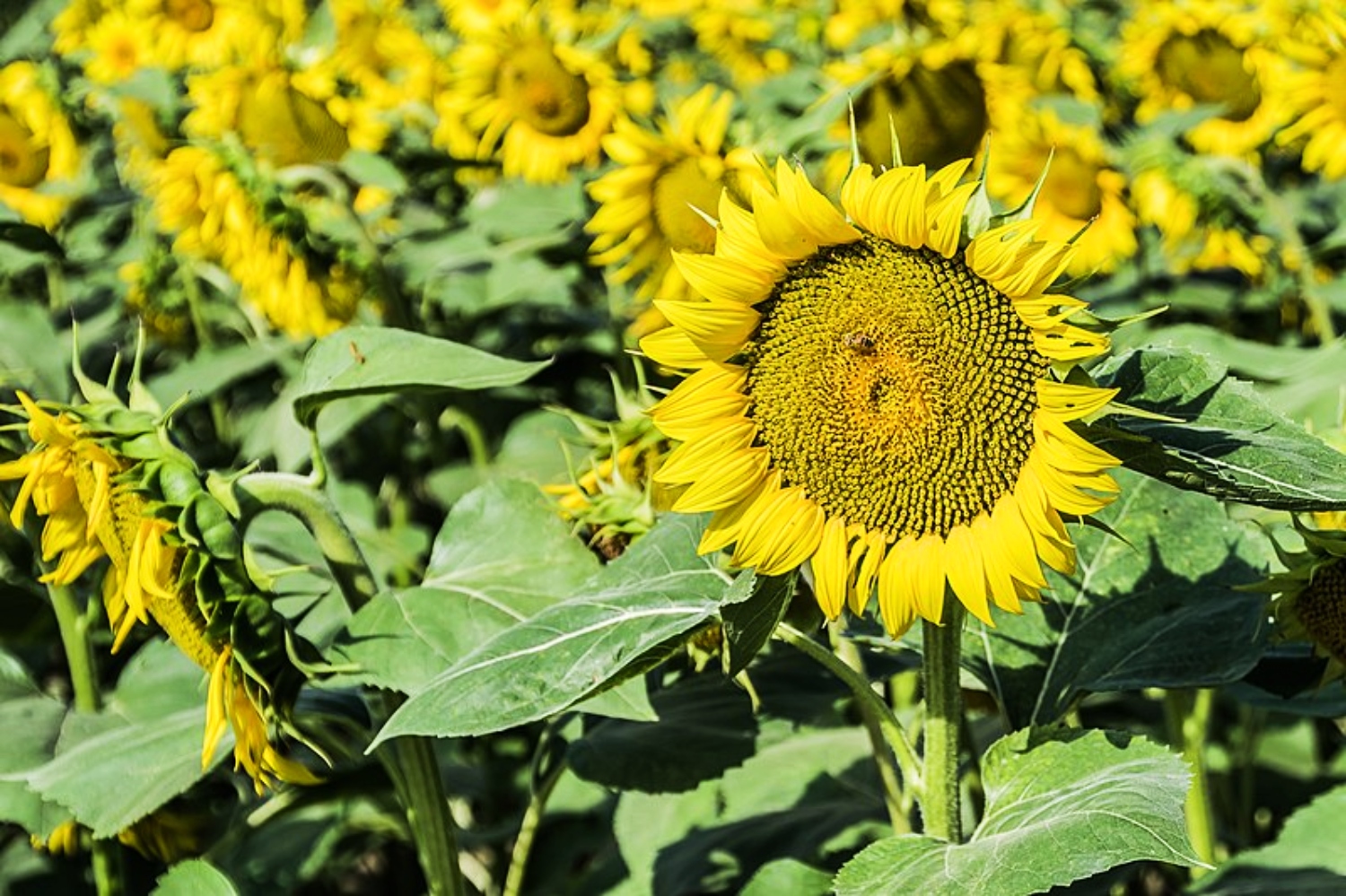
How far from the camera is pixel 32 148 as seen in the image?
9.95 ft

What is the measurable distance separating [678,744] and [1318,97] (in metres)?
1.56

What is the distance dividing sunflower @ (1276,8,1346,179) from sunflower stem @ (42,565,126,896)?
180cm

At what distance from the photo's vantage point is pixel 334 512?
3.89 feet

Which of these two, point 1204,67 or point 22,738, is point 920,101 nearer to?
point 1204,67

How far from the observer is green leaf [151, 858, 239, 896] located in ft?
4.20

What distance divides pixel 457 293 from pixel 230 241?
12.3 inches

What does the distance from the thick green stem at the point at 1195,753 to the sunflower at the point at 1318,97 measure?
1.15m

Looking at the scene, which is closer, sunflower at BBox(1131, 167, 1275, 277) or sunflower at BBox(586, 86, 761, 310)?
sunflower at BBox(586, 86, 761, 310)

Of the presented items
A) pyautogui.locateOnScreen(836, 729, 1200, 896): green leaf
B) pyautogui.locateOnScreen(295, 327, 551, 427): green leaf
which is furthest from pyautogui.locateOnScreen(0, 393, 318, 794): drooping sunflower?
pyautogui.locateOnScreen(836, 729, 1200, 896): green leaf

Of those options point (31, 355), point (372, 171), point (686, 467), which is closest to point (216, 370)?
point (372, 171)

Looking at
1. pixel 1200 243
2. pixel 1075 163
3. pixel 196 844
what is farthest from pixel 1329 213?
pixel 196 844

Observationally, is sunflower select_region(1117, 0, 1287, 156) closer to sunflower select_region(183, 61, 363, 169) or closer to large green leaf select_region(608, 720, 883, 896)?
sunflower select_region(183, 61, 363, 169)

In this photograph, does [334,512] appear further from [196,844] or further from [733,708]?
[196,844]

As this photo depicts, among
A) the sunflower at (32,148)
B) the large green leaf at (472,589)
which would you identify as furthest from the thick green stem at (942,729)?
the sunflower at (32,148)
